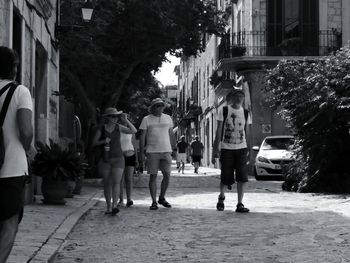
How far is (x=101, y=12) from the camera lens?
70.7 feet

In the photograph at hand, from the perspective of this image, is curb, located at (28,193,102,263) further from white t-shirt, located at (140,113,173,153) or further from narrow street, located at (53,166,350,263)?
white t-shirt, located at (140,113,173,153)

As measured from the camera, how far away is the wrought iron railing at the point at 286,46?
1180 inches

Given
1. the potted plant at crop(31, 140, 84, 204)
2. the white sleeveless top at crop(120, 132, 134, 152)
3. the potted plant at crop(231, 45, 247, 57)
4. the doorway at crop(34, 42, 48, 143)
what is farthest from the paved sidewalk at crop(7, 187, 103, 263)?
the potted plant at crop(231, 45, 247, 57)

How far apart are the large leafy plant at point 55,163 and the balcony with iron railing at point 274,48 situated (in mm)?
18920

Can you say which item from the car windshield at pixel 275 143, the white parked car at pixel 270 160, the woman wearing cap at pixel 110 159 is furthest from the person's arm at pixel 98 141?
the car windshield at pixel 275 143

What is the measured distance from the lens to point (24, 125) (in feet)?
16.0

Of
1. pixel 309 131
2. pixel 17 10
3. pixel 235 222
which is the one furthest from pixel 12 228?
pixel 309 131

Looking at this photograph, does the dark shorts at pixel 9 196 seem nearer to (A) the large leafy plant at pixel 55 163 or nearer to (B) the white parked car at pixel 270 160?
(A) the large leafy plant at pixel 55 163

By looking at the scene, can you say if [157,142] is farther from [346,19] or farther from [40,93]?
[346,19]

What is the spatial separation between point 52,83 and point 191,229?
8.06 metres

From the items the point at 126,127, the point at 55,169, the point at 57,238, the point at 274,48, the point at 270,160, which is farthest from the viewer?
the point at 274,48

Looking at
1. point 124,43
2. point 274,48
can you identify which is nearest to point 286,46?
point 274,48

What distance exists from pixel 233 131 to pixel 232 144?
0.64 feet

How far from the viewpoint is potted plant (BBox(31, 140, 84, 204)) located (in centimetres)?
1180
